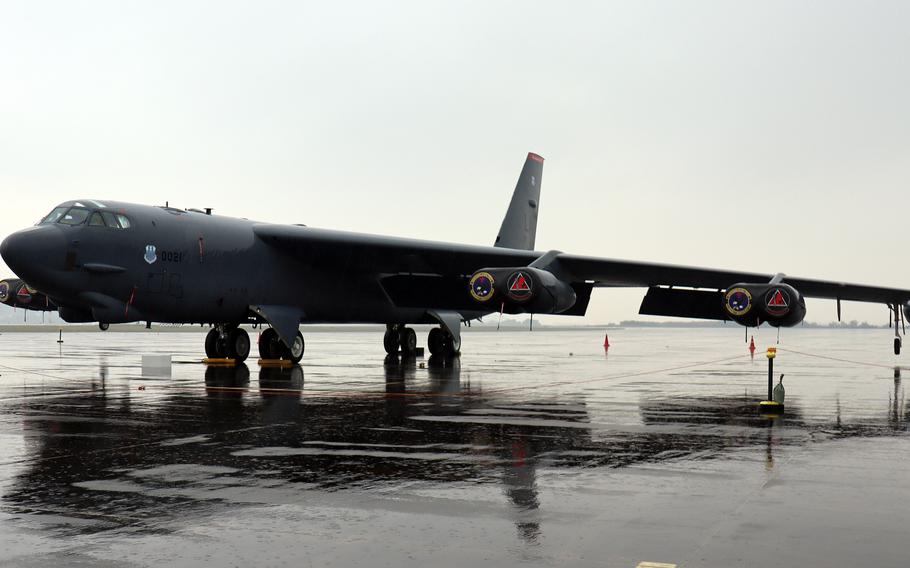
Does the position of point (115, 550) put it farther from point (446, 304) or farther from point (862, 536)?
point (446, 304)

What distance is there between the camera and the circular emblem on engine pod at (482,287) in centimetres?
2148

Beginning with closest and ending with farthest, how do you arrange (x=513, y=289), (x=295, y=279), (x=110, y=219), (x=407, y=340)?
(x=513, y=289) < (x=110, y=219) < (x=295, y=279) < (x=407, y=340)

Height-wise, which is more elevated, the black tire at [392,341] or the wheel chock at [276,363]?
the black tire at [392,341]

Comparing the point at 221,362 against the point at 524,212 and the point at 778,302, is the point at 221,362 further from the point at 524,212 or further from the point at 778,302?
the point at 778,302

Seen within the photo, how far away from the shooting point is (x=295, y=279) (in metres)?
27.2

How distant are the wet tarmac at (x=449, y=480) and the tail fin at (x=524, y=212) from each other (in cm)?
1838

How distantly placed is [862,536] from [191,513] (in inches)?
Answer: 193

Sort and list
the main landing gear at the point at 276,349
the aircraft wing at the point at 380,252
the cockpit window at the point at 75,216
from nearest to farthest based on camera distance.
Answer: the cockpit window at the point at 75,216
the aircraft wing at the point at 380,252
the main landing gear at the point at 276,349

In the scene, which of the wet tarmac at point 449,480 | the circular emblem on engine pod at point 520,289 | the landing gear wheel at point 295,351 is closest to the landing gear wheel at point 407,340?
the landing gear wheel at point 295,351

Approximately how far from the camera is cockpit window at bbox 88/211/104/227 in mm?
22281

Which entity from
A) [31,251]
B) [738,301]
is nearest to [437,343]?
[738,301]

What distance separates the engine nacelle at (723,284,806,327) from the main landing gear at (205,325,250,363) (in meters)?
14.4

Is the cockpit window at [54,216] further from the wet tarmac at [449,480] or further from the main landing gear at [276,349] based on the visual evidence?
the main landing gear at [276,349]

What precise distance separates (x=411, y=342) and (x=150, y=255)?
1457 cm
